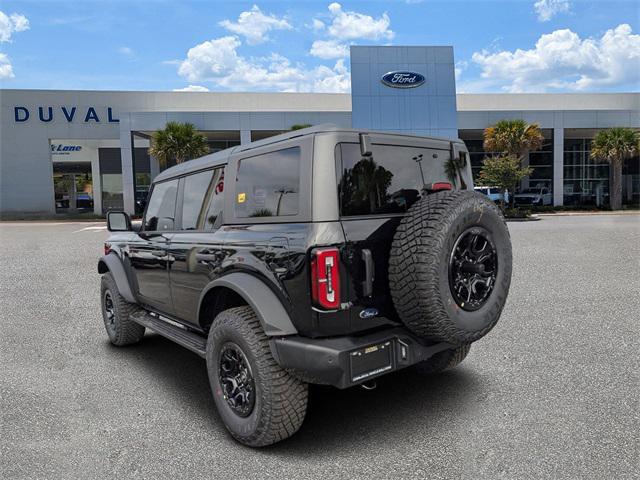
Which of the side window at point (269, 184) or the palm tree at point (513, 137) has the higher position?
the palm tree at point (513, 137)

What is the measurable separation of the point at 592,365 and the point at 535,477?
2135 millimetres

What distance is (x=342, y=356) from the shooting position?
2684 mm

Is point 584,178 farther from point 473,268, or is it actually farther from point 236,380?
point 236,380

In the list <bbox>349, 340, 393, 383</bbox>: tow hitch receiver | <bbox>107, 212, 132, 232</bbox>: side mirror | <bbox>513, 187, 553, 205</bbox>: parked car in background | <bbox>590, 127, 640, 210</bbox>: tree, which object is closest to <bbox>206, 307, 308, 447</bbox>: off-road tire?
<bbox>349, 340, 393, 383</bbox>: tow hitch receiver

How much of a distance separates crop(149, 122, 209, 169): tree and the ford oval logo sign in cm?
1263

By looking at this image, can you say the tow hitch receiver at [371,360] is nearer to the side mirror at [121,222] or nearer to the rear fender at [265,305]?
the rear fender at [265,305]

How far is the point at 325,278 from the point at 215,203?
138cm

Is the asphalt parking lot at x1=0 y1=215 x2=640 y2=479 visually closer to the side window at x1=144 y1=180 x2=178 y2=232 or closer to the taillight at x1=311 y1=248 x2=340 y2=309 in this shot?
the taillight at x1=311 y1=248 x2=340 y2=309

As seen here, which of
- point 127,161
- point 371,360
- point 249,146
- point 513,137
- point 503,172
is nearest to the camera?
point 371,360

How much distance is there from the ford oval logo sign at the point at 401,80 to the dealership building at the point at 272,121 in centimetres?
7

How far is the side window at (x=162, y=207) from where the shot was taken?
438 centimetres

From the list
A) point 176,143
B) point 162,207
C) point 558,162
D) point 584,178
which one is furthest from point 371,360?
point 584,178

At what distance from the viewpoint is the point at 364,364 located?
2.77 meters

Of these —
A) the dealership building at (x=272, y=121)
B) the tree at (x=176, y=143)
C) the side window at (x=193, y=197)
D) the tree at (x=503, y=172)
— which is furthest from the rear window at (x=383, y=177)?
the dealership building at (x=272, y=121)
